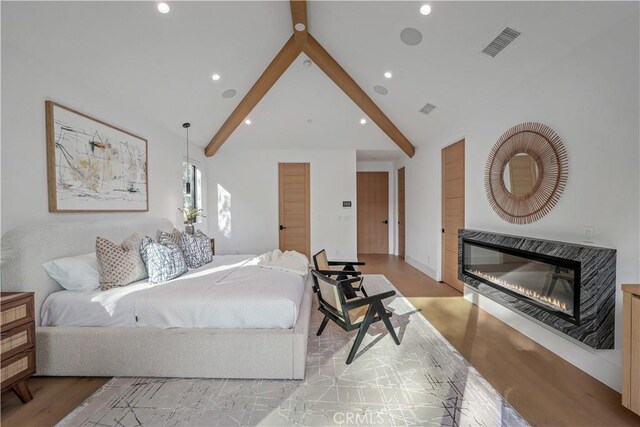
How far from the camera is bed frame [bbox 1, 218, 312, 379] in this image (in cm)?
209

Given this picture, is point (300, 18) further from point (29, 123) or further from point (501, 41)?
point (29, 123)

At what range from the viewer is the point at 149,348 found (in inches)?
83.7

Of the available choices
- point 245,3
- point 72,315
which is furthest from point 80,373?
point 245,3

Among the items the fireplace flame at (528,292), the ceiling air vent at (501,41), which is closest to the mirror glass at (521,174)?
the fireplace flame at (528,292)

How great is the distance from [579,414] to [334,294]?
5.79ft

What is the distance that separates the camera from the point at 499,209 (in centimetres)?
319

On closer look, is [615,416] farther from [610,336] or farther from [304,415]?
[304,415]

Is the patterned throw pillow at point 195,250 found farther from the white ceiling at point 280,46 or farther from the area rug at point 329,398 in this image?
the white ceiling at point 280,46

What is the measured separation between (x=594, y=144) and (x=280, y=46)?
134 inches

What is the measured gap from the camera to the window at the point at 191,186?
513 cm

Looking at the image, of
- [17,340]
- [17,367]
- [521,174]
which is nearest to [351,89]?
[521,174]

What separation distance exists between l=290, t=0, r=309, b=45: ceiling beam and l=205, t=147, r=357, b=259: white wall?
280 cm

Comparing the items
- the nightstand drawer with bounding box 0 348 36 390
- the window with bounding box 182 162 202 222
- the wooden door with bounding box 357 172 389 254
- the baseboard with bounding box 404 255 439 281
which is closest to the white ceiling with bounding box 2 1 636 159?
the window with bounding box 182 162 202 222

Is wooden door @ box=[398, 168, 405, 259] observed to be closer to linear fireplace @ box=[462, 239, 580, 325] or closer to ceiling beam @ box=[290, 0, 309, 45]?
linear fireplace @ box=[462, 239, 580, 325]
